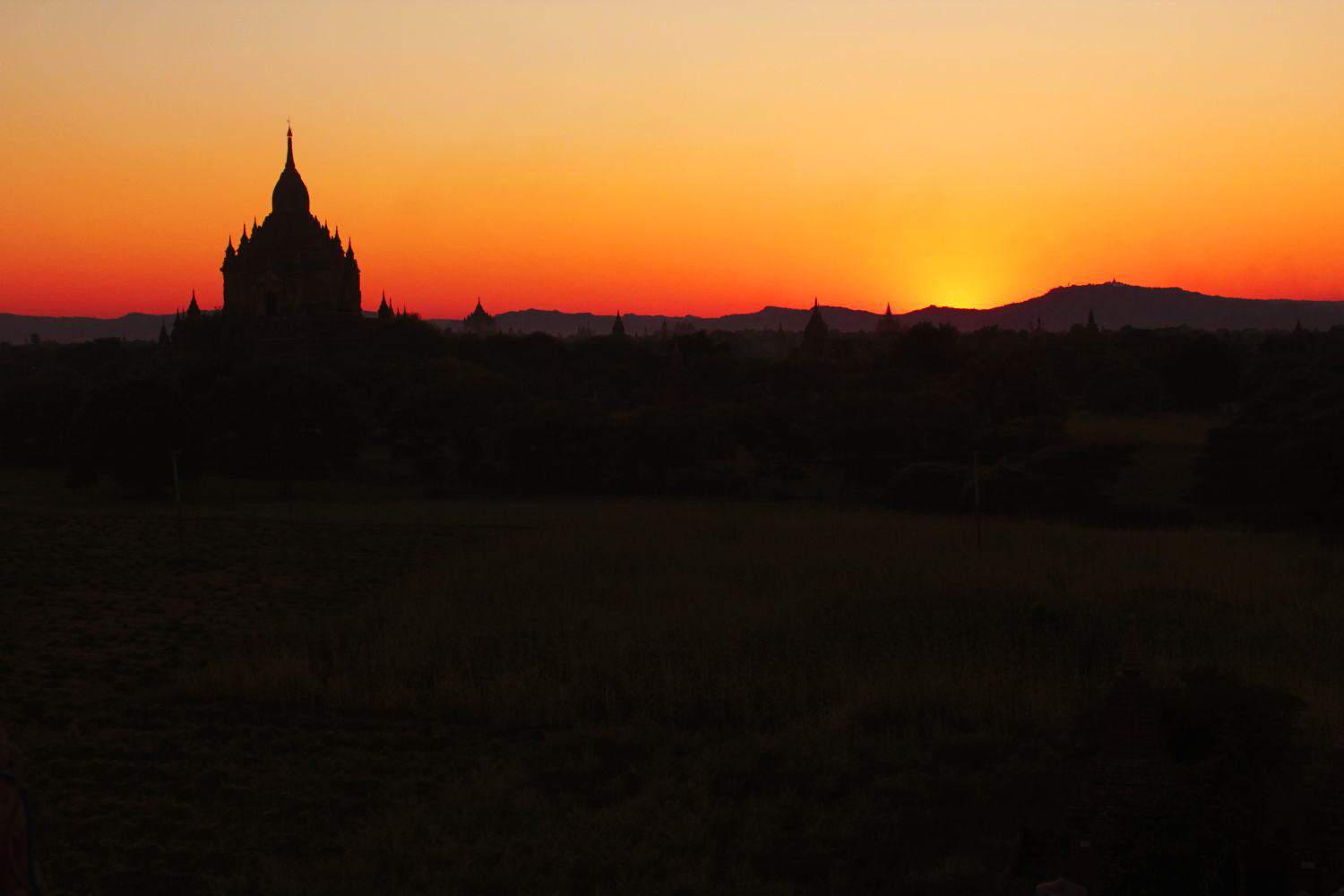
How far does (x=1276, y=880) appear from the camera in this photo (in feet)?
35.5

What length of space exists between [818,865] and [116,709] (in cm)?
1194

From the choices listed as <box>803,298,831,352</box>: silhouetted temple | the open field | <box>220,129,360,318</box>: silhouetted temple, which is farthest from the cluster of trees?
<box>803,298,831,352</box>: silhouetted temple

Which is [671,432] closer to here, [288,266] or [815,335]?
[288,266]

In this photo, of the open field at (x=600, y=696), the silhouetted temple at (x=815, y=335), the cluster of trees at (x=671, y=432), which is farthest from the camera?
the silhouetted temple at (x=815, y=335)

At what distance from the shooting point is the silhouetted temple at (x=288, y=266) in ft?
331

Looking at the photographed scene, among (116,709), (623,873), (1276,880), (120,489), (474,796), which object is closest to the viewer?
(1276,880)

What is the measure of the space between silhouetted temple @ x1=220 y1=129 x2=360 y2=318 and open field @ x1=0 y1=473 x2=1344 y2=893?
6528 cm

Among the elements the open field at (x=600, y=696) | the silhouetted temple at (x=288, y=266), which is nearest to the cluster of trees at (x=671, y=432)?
the open field at (x=600, y=696)

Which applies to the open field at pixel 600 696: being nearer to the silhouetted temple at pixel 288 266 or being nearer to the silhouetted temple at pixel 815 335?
the silhouetted temple at pixel 288 266

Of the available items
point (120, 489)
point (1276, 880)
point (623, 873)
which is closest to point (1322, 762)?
point (1276, 880)

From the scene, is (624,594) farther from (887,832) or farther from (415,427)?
(415,427)

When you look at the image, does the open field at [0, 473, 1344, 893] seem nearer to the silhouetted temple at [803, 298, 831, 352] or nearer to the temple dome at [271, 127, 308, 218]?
the temple dome at [271, 127, 308, 218]

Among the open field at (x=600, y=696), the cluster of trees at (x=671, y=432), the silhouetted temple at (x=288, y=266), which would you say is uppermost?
the silhouetted temple at (x=288, y=266)

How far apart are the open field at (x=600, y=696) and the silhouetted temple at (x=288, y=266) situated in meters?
65.3
